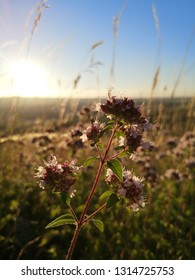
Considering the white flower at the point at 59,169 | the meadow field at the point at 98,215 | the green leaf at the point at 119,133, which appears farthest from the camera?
the meadow field at the point at 98,215

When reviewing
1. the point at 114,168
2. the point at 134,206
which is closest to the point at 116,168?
the point at 114,168

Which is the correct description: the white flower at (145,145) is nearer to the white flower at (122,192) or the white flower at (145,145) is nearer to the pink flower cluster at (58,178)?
the white flower at (122,192)

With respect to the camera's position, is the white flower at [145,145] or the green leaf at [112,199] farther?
the white flower at [145,145]

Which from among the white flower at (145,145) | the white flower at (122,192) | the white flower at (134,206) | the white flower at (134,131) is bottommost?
the white flower at (134,206)

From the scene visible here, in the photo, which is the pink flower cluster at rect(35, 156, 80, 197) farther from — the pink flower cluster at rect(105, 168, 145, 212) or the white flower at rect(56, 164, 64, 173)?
the pink flower cluster at rect(105, 168, 145, 212)

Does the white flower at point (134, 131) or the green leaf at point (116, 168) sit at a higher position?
the white flower at point (134, 131)

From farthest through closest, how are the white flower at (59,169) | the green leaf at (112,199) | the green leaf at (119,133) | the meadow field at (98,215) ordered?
the meadow field at (98,215) < the green leaf at (119,133) < the white flower at (59,169) < the green leaf at (112,199)

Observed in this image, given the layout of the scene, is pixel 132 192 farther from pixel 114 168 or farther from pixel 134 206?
pixel 114 168

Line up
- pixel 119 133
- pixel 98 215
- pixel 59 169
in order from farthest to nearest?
1. pixel 98 215
2. pixel 119 133
3. pixel 59 169

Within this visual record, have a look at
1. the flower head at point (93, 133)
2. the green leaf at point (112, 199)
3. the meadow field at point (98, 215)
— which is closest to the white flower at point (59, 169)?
the flower head at point (93, 133)
